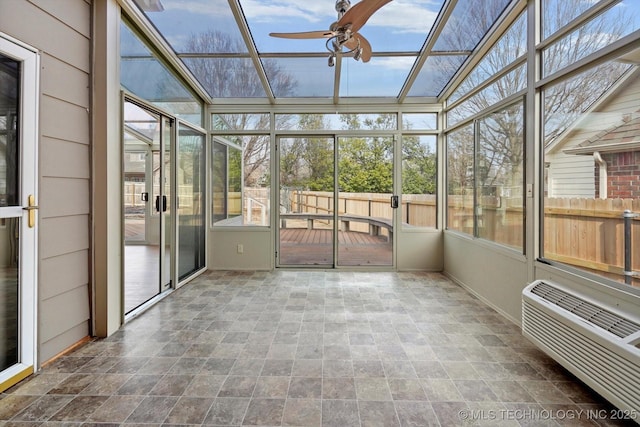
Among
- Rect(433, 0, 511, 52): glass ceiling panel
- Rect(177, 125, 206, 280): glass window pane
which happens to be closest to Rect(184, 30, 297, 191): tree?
Rect(177, 125, 206, 280): glass window pane

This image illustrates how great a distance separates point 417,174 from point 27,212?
14.8ft

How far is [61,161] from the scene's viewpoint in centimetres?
222

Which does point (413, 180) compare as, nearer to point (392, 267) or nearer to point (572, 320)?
point (392, 267)

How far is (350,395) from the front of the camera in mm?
1814

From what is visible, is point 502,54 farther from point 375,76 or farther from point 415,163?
point 415,163

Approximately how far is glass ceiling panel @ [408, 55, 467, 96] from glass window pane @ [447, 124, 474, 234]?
27.9 inches

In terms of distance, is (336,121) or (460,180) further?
(336,121)

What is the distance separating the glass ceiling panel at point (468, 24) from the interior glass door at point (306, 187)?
2038 mm

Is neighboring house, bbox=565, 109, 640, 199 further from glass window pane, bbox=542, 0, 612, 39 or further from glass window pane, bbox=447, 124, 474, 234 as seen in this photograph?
glass window pane, bbox=447, 124, 474, 234

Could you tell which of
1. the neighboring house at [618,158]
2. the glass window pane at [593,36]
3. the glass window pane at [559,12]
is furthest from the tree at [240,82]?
the neighboring house at [618,158]

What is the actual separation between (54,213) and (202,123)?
2879mm

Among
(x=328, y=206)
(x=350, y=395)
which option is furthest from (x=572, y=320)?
(x=328, y=206)

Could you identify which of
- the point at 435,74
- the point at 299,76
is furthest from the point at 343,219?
the point at 435,74

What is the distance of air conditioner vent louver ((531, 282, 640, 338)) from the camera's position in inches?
63.3
